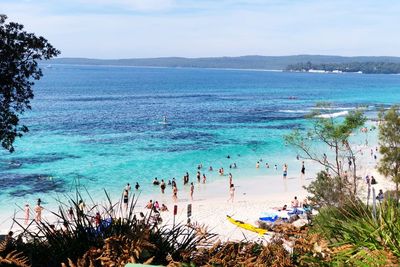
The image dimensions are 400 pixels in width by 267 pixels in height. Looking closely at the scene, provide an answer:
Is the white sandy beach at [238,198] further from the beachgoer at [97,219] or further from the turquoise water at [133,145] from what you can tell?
the beachgoer at [97,219]

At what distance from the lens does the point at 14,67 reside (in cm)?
1538

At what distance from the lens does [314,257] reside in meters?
3.50

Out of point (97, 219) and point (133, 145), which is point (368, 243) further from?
point (133, 145)

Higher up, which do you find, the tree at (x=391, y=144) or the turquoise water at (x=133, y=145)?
the tree at (x=391, y=144)

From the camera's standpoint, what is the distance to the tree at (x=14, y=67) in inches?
593

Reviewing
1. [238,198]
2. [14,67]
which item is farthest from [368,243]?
[238,198]

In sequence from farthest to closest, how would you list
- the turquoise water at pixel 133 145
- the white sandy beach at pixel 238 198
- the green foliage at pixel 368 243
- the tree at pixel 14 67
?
the turquoise water at pixel 133 145, the white sandy beach at pixel 238 198, the tree at pixel 14 67, the green foliage at pixel 368 243

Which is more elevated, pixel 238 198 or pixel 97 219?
pixel 97 219

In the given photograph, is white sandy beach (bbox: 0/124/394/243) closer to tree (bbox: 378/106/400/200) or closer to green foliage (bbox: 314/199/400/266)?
tree (bbox: 378/106/400/200)

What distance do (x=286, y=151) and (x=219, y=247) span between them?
50316mm

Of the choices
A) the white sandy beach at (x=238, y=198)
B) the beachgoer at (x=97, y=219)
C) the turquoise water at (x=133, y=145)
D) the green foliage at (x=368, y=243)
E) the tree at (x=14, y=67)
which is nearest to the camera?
the green foliage at (x=368, y=243)

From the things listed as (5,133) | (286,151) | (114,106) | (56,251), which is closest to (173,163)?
(286,151)

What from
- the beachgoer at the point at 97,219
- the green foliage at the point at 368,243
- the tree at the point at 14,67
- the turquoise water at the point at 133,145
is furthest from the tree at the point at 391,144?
the beachgoer at the point at 97,219

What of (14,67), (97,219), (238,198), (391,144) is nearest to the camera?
(97,219)
